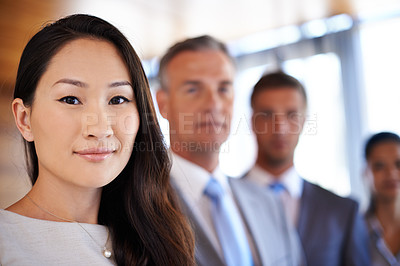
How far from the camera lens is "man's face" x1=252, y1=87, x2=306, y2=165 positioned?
199cm

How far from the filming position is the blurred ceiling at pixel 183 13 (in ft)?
8.07

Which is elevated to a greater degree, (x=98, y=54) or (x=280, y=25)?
(x=280, y=25)

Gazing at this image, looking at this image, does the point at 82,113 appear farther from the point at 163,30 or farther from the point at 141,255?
the point at 163,30

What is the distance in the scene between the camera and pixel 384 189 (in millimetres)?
2061

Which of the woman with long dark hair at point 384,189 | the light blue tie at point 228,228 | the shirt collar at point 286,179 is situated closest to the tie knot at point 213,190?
the light blue tie at point 228,228

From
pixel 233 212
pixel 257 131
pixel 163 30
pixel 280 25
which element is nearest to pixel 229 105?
pixel 233 212

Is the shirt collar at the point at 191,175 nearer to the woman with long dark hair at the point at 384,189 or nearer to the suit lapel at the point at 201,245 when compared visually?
the suit lapel at the point at 201,245

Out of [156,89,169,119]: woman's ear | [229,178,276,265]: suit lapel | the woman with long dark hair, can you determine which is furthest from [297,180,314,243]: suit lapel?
[156,89,169,119]: woman's ear

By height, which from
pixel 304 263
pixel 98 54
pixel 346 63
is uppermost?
pixel 346 63

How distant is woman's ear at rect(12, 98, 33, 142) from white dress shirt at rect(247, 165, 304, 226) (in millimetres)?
1241

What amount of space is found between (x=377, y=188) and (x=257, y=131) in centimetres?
68

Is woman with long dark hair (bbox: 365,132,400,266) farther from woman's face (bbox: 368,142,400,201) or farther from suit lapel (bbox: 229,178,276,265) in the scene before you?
suit lapel (bbox: 229,178,276,265)

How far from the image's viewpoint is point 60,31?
37.5 inches

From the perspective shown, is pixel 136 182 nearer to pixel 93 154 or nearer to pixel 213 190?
pixel 93 154
